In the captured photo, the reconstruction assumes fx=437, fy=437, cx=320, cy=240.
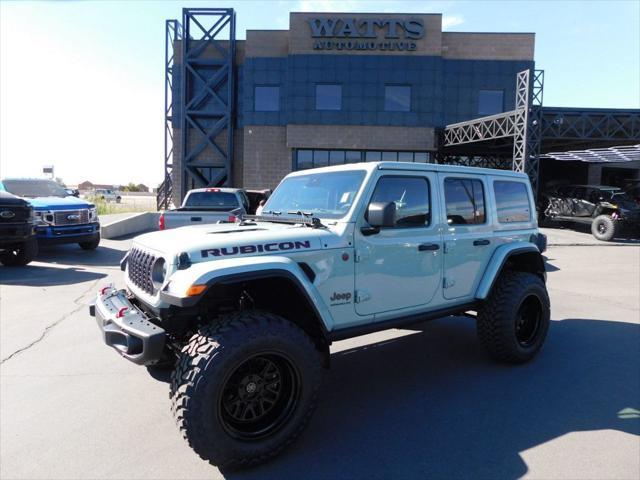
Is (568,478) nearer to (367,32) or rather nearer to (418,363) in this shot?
(418,363)

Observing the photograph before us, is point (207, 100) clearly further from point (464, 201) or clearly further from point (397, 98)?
point (464, 201)

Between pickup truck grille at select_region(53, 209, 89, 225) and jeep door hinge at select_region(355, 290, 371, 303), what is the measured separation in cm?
945

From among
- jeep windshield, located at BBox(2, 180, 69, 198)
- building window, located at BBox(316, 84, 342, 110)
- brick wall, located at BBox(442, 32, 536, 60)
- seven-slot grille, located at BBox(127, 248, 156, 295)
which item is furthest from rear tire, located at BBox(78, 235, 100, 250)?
brick wall, located at BBox(442, 32, 536, 60)

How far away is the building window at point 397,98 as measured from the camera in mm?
24906

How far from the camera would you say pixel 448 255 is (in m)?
3.89

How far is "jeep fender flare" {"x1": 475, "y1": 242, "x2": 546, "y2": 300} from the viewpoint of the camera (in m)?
4.18

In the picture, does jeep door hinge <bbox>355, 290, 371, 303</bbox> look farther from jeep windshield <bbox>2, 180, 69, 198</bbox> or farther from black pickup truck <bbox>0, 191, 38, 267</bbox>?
jeep windshield <bbox>2, 180, 69, 198</bbox>

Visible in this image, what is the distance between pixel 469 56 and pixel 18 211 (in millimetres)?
24043

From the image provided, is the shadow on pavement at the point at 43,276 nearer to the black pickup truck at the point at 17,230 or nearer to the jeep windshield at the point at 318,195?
the black pickup truck at the point at 17,230

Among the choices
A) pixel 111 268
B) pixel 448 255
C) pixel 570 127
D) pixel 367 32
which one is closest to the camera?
pixel 448 255

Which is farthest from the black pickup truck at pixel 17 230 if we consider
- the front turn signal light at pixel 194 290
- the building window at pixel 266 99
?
the building window at pixel 266 99

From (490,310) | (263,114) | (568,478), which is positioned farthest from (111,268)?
(263,114)

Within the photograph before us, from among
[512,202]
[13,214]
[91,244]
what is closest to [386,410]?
[512,202]

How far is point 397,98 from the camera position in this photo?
25.0m
